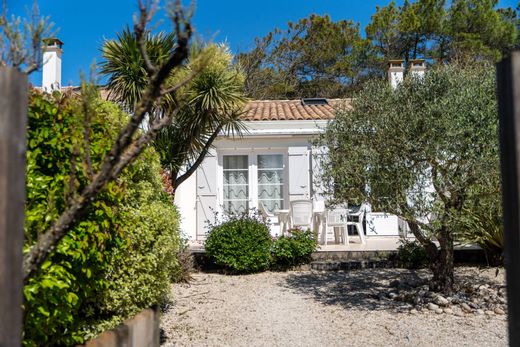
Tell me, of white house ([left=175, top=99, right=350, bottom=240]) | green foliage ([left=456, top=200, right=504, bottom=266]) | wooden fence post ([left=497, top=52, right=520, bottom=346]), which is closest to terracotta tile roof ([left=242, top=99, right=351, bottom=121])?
white house ([left=175, top=99, right=350, bottom=240])

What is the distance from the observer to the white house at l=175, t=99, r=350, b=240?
13.1m

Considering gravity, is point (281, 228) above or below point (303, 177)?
below

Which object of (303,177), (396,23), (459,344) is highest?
(396,23)

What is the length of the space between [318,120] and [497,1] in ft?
49.9

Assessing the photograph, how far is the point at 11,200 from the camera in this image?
1764 millimetres

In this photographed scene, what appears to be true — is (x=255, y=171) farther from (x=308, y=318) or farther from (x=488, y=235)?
(x=308, y=318)

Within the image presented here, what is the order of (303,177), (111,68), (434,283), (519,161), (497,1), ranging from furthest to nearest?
(497,1) → (303,177) → (111,68) → (434,283) → (519,161)

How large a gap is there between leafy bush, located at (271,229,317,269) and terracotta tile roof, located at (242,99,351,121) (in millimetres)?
3859

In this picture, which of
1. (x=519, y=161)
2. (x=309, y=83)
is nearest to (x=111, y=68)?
(x=519, y=161)

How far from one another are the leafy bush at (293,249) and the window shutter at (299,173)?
10.7 ft

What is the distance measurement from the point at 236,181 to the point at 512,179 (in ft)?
39.4

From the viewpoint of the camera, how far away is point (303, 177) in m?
13.1

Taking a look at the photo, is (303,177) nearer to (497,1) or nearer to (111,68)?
(111,68)

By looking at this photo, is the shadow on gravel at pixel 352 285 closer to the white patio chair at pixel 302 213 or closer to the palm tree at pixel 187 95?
the white patio chair at pixel 302 213
